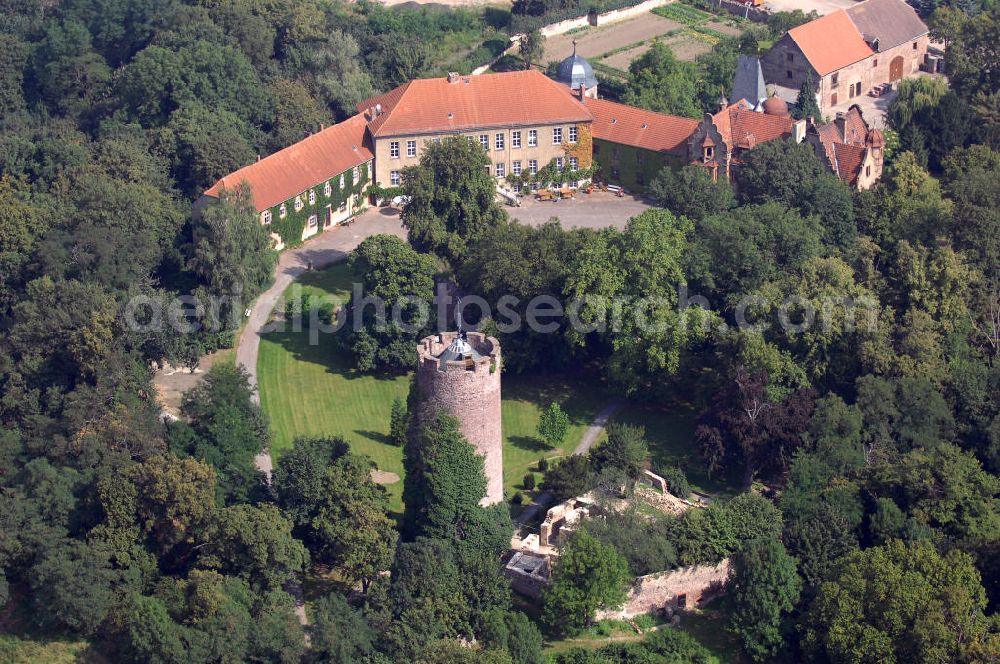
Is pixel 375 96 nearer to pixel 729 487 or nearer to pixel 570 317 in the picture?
pixel 570 317

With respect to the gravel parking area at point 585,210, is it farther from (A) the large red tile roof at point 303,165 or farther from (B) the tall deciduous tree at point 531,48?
(B) the tall deciduous tree at point 531,48

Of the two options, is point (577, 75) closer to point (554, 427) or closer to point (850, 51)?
point (850, 51)

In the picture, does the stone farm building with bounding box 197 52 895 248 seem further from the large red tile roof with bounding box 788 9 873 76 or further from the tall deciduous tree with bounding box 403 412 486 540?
the tall deciduous tree with bounding box 403 412 486 540

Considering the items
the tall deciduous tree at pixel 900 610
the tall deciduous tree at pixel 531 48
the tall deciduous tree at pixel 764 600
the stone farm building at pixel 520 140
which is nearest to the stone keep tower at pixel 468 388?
the tall deciduous tree at pixel 764 600

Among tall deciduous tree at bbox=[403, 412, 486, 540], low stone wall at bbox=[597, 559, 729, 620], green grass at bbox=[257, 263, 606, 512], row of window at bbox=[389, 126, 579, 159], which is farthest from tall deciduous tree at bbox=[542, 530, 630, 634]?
row of window at bbox=[389, 126, 579, 159]

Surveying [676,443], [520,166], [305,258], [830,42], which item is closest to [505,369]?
[676,443]

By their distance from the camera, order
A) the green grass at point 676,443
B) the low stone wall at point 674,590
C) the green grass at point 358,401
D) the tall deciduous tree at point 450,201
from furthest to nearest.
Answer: the tall deciduous tree at point 450,201 < the green grass at point 358,401 < the green grass at point 676,443 < the low stone wall at point 674,590

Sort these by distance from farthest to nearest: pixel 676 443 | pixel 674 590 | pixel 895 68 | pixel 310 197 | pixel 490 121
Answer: pixel 895 68 → pixel 490 121 → pixel 310 197 → pixel 676 443 → pixel 674 590

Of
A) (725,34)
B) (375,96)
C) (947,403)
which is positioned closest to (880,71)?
(725,34)
